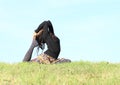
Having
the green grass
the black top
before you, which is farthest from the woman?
the green grass

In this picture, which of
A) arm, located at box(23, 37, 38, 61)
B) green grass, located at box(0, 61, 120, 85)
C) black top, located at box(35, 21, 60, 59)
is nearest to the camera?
green grass, located at box(0, 61, 120, 85)

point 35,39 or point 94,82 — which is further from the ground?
point 35,39

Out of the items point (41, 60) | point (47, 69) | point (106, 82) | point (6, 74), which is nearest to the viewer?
point (106, 82)

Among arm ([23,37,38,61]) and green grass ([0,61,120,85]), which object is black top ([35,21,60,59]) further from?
green grass ([0,61,120,85])

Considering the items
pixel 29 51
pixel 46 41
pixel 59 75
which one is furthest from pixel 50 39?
pixel 59 75

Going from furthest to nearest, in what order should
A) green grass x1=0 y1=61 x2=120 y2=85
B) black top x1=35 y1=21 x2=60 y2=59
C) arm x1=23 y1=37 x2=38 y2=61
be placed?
arm x1=23 y1=37 x2=38 y2=61 → black top x1=35 y1=21 x2=60 y2=59 → green grass x1=0 y1=61 x2=120 y2=85

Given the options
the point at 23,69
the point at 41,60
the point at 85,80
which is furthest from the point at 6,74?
the point at 41,60

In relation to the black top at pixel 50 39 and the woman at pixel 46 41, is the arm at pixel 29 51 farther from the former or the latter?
the black top at pixel 50 39

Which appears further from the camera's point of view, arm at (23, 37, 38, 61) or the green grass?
arm at (23, 37, 38, 61)

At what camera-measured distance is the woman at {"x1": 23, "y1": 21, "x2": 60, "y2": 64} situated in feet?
64.0

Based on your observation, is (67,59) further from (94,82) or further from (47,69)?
(94,82)

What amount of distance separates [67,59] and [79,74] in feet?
16.9

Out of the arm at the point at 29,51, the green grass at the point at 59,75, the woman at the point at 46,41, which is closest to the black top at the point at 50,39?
the woman at the point at 46,41

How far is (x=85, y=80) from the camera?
41.4 ft
